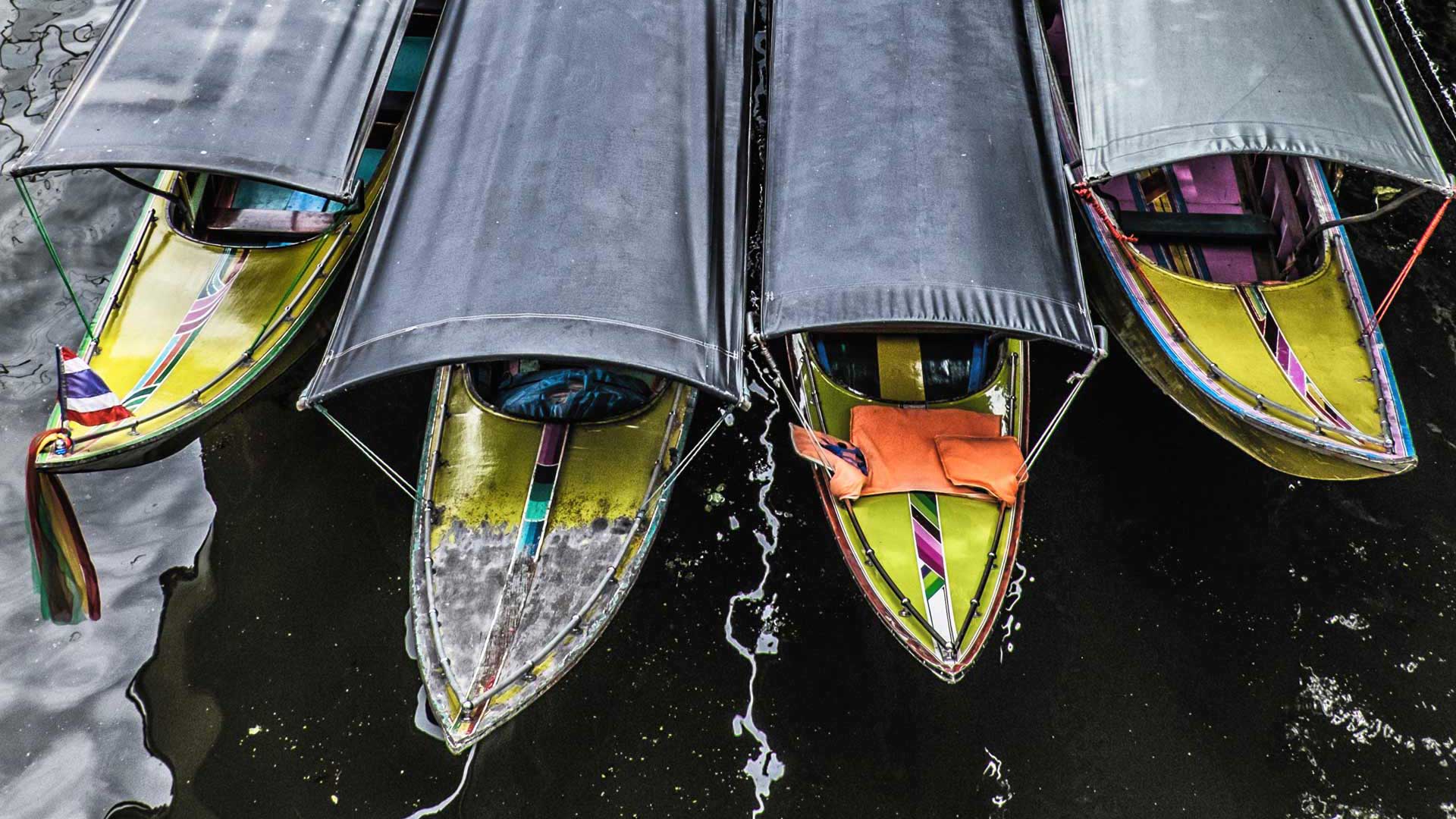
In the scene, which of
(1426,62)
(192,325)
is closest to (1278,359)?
(1426,62)

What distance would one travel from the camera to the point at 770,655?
5.40m

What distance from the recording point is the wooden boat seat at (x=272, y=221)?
613 centimetres

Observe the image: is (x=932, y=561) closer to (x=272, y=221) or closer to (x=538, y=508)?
(x=538, y=508)

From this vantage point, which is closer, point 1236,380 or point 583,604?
point 583,604

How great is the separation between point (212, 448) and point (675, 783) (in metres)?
3.75

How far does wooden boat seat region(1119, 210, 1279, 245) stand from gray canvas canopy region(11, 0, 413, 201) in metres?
4.84

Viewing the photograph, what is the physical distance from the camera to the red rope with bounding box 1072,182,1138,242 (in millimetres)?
5922

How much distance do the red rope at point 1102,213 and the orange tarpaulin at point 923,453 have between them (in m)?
1.56

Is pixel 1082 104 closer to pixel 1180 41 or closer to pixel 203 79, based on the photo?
pixel 1180 41

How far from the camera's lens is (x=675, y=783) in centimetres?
498

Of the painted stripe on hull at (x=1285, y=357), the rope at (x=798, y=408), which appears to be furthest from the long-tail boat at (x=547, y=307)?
the painted stripe on hull at (x=1285, y=357)

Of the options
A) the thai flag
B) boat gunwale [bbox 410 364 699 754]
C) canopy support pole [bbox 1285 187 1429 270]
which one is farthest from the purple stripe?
canopy support pole [bbox 1285 187 1429 270]

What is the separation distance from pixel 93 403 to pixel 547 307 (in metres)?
2.66

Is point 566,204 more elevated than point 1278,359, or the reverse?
point 566,204
